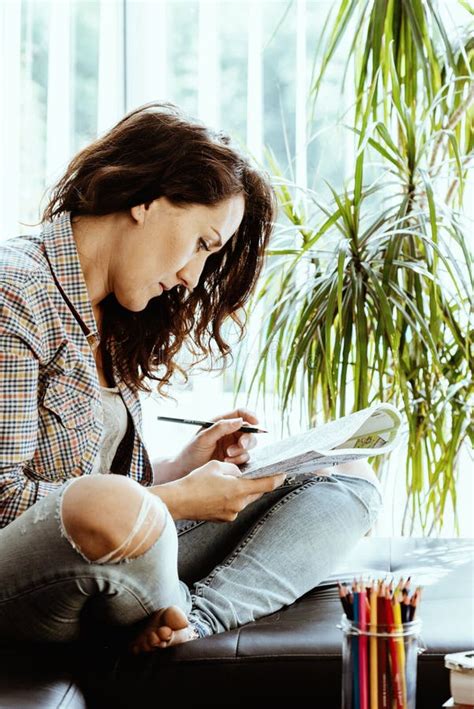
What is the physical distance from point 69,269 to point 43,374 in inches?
6.5

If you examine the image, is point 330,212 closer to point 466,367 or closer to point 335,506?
point 466,367

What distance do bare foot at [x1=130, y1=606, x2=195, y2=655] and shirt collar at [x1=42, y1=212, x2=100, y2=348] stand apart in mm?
426

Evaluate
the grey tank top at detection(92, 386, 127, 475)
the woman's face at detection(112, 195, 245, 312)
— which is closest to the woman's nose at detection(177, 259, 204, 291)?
the woman's face at detection(112, 195, 245, 312)

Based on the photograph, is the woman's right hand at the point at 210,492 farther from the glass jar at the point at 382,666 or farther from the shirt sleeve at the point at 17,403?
the glass jar at the point at 382,666

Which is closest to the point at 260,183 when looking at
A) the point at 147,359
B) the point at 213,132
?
the point at 213,132

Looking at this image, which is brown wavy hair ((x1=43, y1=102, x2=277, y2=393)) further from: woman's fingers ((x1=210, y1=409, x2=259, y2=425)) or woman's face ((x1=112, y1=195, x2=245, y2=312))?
woman's fingers ((x1=210, y1=409, x2=259, y2=425))

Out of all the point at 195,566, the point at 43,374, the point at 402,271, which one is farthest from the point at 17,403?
the point at 402,271

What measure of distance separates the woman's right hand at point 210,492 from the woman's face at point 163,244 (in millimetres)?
332

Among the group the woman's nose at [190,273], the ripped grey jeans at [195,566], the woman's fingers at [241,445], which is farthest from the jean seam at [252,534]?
the woman's nose at [190,273]

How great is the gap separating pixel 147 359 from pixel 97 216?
1.02 feet

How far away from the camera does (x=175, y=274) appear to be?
1.50 m

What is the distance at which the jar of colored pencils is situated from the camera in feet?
2.99

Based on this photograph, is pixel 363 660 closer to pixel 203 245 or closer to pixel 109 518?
pixel 109 518

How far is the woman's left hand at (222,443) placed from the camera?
160 centimetres
